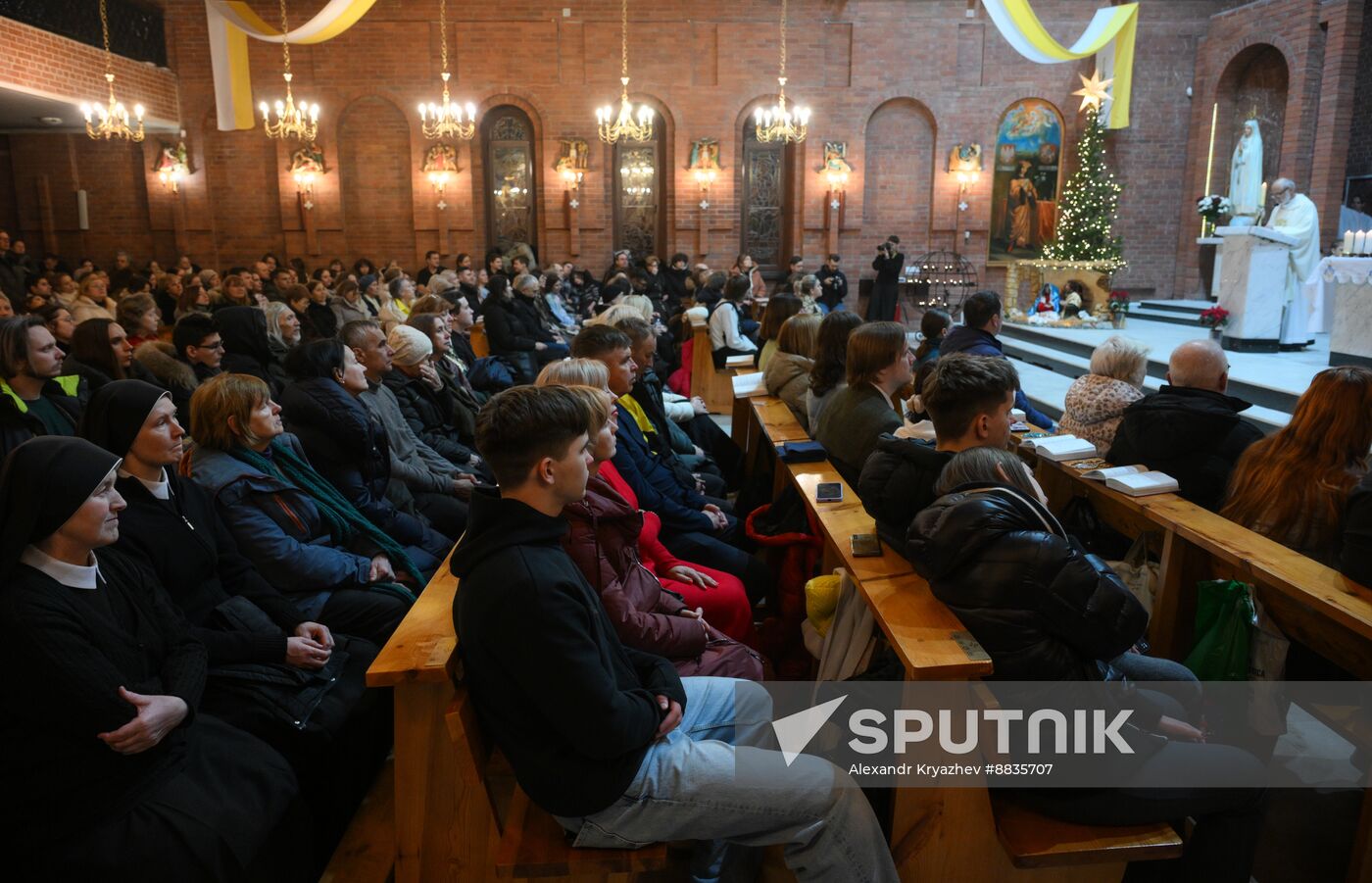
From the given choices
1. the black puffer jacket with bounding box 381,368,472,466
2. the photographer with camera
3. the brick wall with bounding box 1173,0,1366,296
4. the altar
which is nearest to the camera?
the black puffer jacket with bounding box 381,368,472,466

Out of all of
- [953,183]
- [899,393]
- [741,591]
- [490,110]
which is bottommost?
[741,591]

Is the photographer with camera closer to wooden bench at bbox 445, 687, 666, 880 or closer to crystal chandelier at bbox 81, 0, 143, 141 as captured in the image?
crystal chandelier at bbox 81, 0, 143, 141

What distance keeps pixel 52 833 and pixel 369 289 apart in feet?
30.7

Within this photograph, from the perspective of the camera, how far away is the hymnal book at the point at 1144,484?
3.79 metres

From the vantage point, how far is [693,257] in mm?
16281

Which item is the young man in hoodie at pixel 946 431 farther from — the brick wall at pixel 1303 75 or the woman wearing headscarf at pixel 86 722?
the brick wall at pixel 1303 75

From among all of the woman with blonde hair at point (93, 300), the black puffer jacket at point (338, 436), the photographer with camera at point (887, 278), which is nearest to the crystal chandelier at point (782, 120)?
the photographer with camera at point (887, 278)

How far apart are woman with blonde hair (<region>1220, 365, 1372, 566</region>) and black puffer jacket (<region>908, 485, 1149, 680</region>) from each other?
4.93ft

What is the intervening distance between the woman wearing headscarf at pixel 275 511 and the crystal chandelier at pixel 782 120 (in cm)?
955

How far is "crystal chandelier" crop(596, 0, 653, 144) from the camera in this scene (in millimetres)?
10117

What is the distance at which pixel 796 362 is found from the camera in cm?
570

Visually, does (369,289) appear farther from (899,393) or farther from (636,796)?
(636,796)

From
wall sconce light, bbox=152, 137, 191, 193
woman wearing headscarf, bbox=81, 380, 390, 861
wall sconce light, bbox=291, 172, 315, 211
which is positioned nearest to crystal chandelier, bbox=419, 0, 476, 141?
wall sconce light, bbox=291, 172, 315, 211

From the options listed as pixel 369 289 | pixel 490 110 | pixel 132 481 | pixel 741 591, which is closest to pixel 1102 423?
pixel 741 591
